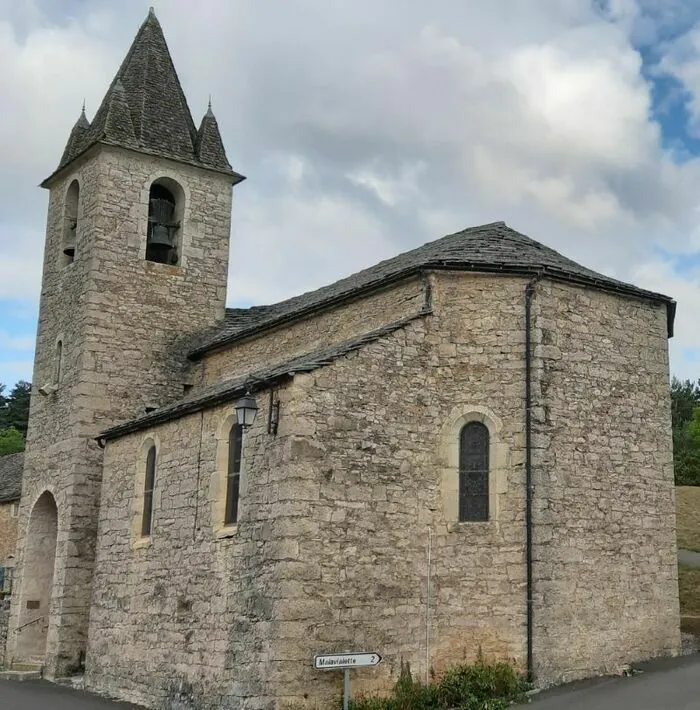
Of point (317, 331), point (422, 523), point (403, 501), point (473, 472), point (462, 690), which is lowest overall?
point (462, 690)

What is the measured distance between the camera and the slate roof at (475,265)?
15.0 metres

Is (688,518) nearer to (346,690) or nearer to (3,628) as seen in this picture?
(3,628)

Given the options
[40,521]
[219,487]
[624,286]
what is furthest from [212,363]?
[624,286]

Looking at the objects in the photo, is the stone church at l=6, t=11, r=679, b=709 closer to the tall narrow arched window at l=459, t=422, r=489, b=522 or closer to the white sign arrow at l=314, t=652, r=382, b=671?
the tall narrow arched window at l=459, t=422, r=489, b=522

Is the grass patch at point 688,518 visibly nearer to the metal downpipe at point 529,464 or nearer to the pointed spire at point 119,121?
the metal downpipe at point 529,464

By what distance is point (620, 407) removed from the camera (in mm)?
15273

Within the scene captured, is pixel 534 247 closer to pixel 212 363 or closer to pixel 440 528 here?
pixel 440 528

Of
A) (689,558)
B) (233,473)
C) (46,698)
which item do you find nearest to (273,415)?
(233,473)

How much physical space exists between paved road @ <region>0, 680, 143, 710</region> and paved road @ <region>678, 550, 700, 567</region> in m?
13.8

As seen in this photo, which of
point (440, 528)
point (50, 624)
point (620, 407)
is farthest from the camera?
point (50, 624)

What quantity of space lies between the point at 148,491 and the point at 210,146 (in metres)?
9.81

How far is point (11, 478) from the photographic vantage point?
35.3 metres

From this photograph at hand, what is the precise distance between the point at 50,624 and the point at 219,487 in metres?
6.64

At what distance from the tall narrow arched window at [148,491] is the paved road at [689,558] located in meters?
12.9
